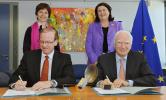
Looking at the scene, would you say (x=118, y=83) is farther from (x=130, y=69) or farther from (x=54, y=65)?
(x=54, y=65)

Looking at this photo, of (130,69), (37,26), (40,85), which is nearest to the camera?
(40,85)

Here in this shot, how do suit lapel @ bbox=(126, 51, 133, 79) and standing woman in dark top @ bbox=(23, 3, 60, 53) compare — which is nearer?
suit lapel @ bbox=(126, 51, 133, 79)

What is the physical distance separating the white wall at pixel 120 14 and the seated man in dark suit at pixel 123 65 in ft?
13.7

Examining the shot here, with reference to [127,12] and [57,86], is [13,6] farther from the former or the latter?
[57,86]

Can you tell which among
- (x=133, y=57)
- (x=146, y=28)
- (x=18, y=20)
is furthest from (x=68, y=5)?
(x=133, y=57)

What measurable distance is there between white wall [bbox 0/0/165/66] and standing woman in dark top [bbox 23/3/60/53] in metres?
3.14

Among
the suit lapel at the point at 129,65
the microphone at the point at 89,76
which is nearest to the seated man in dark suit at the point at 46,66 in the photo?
the microphone at the point at 89,76

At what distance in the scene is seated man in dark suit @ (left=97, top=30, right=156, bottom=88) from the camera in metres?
2.75

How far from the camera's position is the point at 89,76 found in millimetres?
2486

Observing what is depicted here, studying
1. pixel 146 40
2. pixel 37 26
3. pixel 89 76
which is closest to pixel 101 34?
pixel 37 26

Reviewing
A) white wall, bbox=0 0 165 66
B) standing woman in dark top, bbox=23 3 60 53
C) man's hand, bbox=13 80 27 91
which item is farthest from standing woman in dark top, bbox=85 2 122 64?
white wall, bbox=0 0 165 66

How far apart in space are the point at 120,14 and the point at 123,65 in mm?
4476

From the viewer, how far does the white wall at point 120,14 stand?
691 cm

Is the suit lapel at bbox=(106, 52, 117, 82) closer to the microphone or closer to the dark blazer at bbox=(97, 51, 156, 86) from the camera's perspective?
the dark blazer at bbox=(97, 51, 156, 86)
